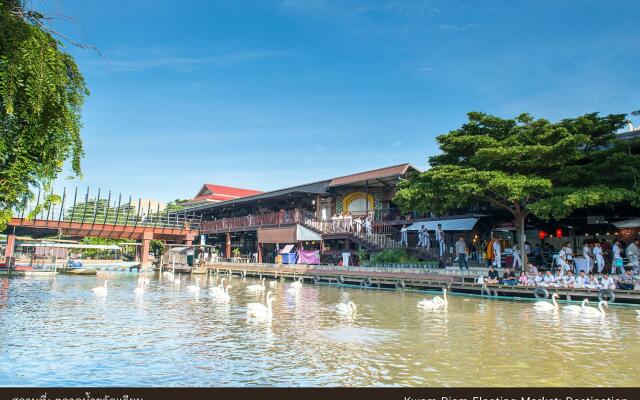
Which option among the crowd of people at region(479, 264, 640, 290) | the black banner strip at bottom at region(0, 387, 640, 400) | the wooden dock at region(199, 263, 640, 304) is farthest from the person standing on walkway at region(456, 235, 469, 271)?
the black banner strip at bottom at region(0, 387, 640, 400)

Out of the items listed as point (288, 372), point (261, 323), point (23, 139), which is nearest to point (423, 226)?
point (261, 323)

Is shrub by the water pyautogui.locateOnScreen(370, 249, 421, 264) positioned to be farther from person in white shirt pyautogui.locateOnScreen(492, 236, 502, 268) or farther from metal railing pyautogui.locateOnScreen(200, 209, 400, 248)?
person in white shirt pyautogui.locateOnScreen(492, 236, 502, 268)

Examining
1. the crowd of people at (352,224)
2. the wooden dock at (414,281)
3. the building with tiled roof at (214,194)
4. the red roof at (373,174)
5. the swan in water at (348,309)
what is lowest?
the swan in water at (348,309)

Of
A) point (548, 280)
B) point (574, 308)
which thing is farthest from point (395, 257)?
point (574, 308)

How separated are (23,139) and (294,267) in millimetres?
30720

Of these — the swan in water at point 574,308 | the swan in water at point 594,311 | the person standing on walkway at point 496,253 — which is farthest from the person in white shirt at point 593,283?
the person standing on walkway at point 496,253

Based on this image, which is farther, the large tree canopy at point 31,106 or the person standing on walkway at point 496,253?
the person standing on walkway at point 496,253

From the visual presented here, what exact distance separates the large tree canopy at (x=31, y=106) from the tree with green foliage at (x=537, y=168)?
18.1 metres

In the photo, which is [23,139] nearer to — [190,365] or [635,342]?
[190,365]

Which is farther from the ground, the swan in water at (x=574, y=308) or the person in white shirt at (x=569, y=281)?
the person in white shirt at (x=569, y=281)

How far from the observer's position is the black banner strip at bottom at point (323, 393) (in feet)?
22.5

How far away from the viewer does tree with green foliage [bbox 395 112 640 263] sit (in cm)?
1981

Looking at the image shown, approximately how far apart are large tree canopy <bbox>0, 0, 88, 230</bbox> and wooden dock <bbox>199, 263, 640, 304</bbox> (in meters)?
19.8

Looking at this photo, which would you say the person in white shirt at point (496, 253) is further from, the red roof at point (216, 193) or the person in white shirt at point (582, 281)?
the red roof at point (216, 193)
